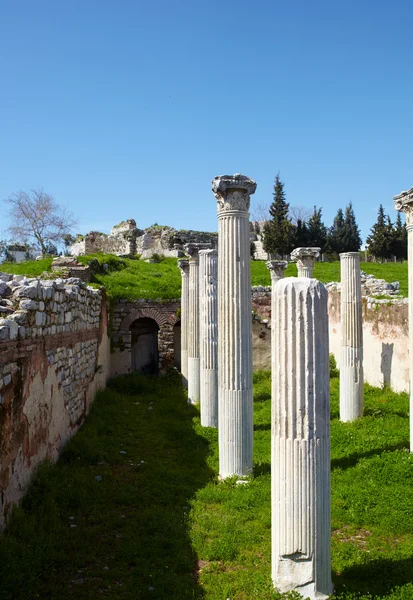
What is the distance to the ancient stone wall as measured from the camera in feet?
57.3

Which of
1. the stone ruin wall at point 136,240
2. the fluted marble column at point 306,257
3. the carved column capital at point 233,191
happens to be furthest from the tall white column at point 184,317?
the stone ruin wall at point 136,240

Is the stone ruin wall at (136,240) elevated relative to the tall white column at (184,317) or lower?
elevated

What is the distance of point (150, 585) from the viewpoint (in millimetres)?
4465

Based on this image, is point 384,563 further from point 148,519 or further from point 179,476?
point 179,476

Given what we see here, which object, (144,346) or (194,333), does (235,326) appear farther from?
(144,346)

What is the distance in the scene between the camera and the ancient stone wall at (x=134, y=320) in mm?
17453

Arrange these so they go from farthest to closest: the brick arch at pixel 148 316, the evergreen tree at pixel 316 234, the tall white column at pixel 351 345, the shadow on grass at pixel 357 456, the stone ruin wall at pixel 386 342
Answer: the evergreen tree at pixel 316 234
the brick arch at pixel 148 316
the stone ruin wall at pixel 386 342
the tall white column at pixel 351 345
the shadow on grass at pixel 357 456

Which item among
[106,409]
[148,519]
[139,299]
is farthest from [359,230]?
[148,519]

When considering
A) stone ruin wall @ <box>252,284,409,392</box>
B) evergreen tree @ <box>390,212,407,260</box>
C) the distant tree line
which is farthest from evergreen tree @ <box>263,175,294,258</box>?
stone ruin wall @ <box>252,284,409,392</box>

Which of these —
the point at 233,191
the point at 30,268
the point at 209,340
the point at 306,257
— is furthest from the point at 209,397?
the point at 30,268

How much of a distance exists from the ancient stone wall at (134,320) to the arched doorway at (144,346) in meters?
1.09

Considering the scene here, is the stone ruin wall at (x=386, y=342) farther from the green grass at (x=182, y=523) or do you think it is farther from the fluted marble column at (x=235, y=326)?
the fluted marble column at (x=235, y=326)

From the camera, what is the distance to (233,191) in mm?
7219

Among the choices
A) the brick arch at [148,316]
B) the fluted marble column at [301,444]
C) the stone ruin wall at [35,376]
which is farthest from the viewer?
the brick arch at [148,316]
